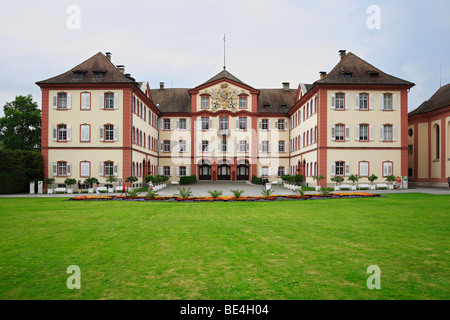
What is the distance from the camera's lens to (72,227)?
12086mm

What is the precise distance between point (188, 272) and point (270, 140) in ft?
160

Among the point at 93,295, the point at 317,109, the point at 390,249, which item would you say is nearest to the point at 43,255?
the point at 93,295

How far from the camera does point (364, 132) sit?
37.9 m

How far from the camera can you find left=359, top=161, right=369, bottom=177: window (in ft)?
123

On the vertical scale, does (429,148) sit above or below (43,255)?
above

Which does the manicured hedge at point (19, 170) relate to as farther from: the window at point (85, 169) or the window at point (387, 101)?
the window at point (387, 101)

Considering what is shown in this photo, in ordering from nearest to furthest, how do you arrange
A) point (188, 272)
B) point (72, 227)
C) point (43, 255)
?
1. point (188, 272)
2. point (43, 255)
3. point (72, 227)

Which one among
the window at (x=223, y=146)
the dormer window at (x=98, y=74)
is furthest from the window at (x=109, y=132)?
the window at (x=223, y=146)

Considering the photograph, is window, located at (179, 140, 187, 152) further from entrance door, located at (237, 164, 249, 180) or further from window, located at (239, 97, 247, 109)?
window, located at (239, 97, 247, 109)

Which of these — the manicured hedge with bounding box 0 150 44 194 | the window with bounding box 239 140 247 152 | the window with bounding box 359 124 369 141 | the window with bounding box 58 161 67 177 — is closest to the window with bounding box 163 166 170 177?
the window with bounding box 239 140 247 152

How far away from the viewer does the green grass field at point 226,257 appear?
5840 mm

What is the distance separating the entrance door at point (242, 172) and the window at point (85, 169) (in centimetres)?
2311

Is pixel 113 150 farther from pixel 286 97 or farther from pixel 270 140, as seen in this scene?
pixel 286 97

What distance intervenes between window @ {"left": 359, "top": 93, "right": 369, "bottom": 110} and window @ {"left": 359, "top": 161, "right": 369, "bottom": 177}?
5572 millimetres
